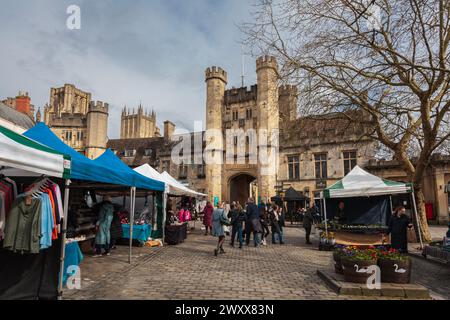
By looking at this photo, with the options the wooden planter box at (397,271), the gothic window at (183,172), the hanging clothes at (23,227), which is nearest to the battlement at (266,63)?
the gothic window at (183,172)

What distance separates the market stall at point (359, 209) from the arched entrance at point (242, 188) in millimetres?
23142

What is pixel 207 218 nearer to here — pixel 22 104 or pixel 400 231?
pixel 400 231

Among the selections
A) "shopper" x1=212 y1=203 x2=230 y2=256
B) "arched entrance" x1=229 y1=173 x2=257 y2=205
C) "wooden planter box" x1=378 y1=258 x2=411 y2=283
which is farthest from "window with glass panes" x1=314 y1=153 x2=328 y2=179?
"wooden planter box" x1=378 y1=258 x2=411 y2=283

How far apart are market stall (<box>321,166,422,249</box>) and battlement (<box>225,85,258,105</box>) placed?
→ 75.6 ft

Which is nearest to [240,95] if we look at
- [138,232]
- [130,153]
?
[130,153]

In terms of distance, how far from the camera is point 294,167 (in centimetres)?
3053

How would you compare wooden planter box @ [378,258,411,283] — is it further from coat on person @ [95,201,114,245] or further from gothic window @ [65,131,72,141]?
gothic window @ [65,131,72,141]

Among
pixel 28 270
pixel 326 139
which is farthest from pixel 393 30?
pixel 326 139

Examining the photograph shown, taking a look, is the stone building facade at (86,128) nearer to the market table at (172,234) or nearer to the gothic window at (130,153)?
the gothic window at (130,153)

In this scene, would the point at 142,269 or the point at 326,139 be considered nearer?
the point at 142,269

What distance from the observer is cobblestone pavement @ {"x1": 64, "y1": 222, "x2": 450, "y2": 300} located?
17.1ft

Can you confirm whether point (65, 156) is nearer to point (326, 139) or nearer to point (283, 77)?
point (283, 77)
